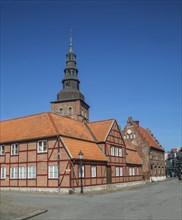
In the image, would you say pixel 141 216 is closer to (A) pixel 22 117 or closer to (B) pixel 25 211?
(B) pixel 25 211

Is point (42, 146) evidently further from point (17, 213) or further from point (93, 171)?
point (17, 213)

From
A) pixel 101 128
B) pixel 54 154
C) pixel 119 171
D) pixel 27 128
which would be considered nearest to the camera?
pixel 54 154

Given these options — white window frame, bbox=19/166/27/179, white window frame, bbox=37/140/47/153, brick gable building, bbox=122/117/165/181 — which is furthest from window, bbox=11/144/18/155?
brick gable building, bbox=122/117/165/181

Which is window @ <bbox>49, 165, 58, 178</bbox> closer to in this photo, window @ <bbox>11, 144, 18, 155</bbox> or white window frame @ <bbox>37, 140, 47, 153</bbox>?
white window frame @ <bbox>37, 140, 47, 153</bbox>

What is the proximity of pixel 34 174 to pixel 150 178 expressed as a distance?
106 feet

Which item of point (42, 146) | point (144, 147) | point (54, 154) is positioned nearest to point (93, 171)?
point (54, 154)

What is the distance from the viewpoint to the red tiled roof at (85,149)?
31.4 meters

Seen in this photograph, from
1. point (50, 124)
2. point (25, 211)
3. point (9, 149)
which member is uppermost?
point (50, 124)

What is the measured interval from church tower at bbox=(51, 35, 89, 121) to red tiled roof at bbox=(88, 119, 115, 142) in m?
16.9

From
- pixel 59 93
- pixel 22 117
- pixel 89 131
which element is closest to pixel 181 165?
pixel 59 93

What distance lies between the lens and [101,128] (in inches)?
1651

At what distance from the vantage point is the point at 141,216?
45.2ft

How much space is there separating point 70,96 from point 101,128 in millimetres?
20673

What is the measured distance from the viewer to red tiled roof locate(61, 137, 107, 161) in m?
31.4
